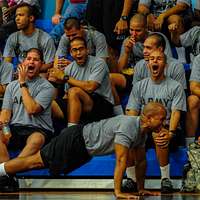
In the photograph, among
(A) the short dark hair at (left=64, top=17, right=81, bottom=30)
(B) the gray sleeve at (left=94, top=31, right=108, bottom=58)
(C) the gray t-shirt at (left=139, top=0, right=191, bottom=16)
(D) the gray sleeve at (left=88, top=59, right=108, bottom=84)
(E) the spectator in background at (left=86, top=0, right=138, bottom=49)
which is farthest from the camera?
(C) the gray t-shirt at (left=139, top=0, right=191, bottom=16)

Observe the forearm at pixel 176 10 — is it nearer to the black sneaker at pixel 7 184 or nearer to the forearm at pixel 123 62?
the forearm at pixel 123 62

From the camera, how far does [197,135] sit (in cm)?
1134

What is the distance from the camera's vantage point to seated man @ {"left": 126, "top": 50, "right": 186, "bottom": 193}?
10383 millimetres

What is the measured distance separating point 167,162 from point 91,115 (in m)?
1.40

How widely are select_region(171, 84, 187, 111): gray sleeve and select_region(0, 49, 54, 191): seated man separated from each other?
155 centimetres

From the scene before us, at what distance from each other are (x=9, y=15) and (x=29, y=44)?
151 cm

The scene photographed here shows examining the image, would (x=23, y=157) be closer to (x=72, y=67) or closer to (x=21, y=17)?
(x=72, y=67)

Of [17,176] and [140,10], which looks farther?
[140,10]

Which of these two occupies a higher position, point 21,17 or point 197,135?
point 21,17

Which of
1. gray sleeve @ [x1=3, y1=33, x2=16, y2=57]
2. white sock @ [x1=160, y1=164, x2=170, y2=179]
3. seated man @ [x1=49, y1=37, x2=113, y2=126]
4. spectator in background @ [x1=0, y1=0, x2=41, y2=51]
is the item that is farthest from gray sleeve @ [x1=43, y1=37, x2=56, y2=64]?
white sock @ [x1=160, y1=164, x2=170, y2=179]

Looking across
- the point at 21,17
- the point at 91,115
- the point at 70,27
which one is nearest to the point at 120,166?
the point at 91,115

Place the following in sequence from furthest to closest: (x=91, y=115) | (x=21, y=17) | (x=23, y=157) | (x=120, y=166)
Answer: (x=21, y=17), (x=91, y=115), (x=23, y=157), (x=120, y=166)

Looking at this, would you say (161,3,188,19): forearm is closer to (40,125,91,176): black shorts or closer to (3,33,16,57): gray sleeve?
(3,33,16,57): gray sleeve

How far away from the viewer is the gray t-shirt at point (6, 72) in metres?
11.9
